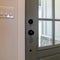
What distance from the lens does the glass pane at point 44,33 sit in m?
1.46

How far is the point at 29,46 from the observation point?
139 centimetres

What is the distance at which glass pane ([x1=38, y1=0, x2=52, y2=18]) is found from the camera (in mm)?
1446

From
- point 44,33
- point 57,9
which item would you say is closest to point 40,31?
point 44,33

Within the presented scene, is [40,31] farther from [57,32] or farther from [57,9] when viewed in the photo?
[57,9]

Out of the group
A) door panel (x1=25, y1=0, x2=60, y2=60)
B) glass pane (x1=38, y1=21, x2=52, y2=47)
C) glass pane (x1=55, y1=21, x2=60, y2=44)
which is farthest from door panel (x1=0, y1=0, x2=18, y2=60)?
glass pane (x1=55, y1=21, x2=60, y2=44)

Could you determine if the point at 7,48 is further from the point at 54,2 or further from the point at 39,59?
the point at 54,2

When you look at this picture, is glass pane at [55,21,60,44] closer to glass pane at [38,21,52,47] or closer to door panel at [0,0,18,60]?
glass pane at [38,21,52,47]

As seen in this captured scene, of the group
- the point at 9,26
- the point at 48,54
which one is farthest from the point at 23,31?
the point at 48,54

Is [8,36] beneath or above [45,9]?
beneath

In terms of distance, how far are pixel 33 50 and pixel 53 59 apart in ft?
0.97

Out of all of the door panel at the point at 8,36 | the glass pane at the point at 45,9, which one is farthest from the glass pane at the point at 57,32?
the door panel at the point at 8,36

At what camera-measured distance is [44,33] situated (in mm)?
1494

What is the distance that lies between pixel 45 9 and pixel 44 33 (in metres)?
0.27

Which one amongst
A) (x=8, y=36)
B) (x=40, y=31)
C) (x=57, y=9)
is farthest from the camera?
(x=57, y=9)
